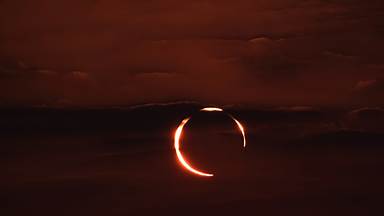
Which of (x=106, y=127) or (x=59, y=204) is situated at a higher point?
(x=106, y=127)

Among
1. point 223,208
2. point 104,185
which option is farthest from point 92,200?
point 223,208

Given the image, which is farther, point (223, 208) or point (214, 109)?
point (223, 208)

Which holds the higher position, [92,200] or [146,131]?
[146,131]

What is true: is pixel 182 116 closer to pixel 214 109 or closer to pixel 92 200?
pixel 214 109

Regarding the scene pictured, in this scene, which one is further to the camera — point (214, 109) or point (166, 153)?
point (166, 153)

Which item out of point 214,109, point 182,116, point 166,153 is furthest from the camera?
point 166,153

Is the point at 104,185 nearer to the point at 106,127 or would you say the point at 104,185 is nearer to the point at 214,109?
the point at 106,127

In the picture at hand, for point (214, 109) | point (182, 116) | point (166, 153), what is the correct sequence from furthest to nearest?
1. point (166, 153)
2. point (182, 116)
3. point (214, 109)

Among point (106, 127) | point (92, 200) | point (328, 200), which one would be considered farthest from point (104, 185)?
point (328, 200)

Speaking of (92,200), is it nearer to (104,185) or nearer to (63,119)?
(104,185)
